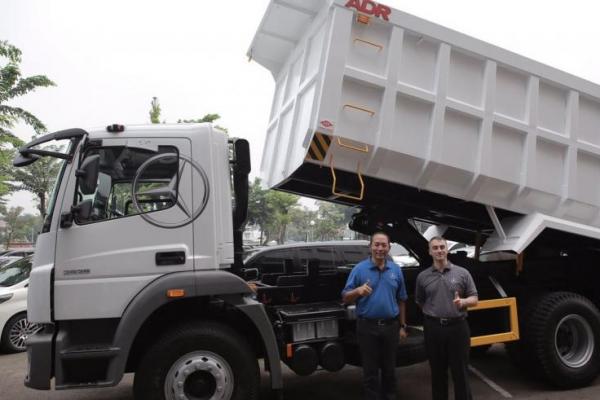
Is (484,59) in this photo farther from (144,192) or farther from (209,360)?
(209,360)

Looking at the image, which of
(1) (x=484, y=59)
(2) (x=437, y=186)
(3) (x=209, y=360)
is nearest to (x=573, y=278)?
(2) (x=437, y=186)

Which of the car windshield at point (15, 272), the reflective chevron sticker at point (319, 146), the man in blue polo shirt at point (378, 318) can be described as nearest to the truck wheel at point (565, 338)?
the man in blue polo shirt at point (378, 318)

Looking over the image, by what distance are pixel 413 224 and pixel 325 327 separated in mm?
1758

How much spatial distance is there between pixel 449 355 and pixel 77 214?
320 centimetres

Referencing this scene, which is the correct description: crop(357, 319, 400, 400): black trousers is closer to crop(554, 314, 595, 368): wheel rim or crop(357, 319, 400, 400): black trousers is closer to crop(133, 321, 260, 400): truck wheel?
crop(133, 321, 260, 400): truck wheel

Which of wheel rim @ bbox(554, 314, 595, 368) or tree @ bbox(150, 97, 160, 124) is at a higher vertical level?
tree @ bbox(150, 97, 160, 124)

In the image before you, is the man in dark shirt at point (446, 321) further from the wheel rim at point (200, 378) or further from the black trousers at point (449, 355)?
the wheel rim at point (200, 378)

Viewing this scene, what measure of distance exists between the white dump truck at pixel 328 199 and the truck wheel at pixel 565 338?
21 mm

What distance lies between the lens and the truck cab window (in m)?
3.83

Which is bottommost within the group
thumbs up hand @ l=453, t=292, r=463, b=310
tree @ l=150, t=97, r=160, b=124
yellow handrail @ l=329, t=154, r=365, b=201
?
thumbs up hand @ l=453, t=292, r=463, b=310

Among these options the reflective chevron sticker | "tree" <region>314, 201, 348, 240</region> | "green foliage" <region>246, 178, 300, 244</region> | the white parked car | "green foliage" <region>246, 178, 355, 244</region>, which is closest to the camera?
the reflective chevron sticker

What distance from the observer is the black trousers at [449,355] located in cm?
385

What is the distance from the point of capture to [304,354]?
4141mm

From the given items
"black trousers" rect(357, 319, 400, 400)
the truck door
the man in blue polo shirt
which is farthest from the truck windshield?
"black trousers" rect(357, 319, 400, 400)
